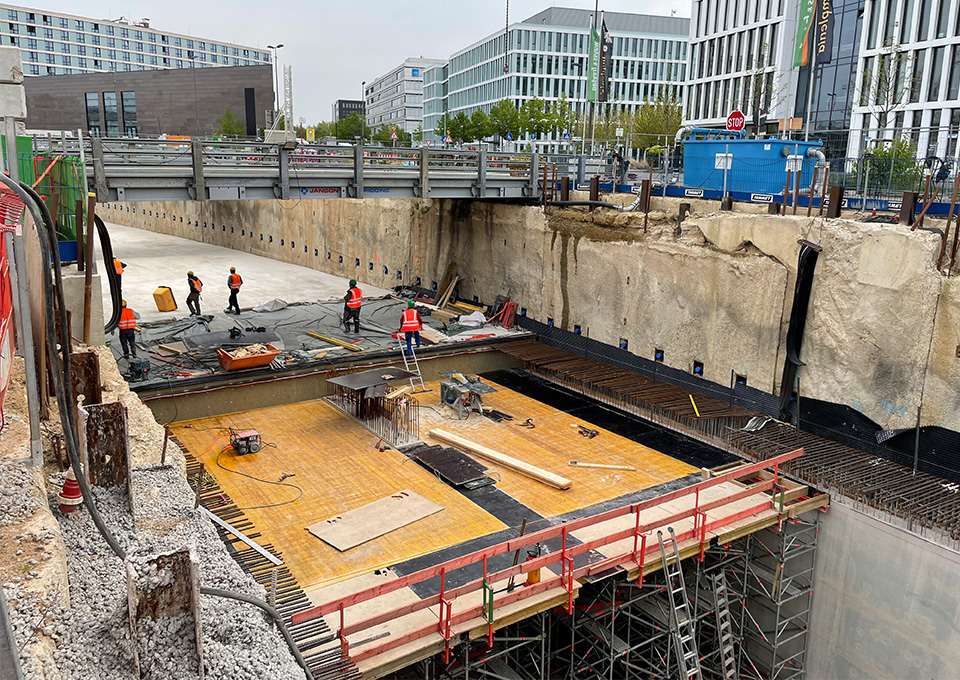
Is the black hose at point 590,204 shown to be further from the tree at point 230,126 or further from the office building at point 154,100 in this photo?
the office building at point 154,100

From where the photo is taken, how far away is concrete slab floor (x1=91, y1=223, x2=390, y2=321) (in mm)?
27000

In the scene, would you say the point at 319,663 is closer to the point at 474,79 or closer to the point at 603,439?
the point at 603,439

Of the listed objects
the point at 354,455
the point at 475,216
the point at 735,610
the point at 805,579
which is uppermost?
the point at 475,216

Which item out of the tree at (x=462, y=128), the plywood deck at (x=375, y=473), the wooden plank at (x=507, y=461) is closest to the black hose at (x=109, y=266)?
the plywood deck at (x=375, y=473)

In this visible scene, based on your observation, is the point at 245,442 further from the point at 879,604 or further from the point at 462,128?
the point at 462,128

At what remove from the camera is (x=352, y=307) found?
21688 mm

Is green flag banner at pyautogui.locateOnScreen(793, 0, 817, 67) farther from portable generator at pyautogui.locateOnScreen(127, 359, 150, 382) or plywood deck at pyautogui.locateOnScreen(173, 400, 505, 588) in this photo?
portable generator at pyautogui.locateOnScreen(127, 359, 150, 382)

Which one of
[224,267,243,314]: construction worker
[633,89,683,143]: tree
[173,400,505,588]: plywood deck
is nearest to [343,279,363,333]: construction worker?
[224,267,243,314]: construction worker

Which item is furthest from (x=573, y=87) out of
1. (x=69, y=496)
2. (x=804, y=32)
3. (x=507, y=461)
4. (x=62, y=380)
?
(x=62, y=380)

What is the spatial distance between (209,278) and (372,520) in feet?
76.4

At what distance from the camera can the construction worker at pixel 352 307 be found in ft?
70.6

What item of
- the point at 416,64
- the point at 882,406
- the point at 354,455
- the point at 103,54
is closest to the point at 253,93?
the point at 354,455

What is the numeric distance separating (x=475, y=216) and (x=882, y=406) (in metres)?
15.3

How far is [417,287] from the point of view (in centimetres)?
2884
